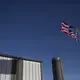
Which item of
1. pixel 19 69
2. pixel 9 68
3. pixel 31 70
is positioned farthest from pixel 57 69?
pixel 9 68

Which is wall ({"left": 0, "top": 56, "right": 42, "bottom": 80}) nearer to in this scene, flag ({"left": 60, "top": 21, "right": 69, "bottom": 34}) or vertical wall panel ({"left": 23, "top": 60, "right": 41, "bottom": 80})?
vertical wall panel ({"left": 23, "top": 60, "right": 41, "bottom": 80})

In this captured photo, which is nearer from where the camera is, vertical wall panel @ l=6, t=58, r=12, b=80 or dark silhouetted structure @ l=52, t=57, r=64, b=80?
vertical wall panel @ l=6, t=58, r=12, b=80

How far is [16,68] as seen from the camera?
26.3 meters

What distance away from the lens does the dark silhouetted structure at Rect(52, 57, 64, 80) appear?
2897 cm

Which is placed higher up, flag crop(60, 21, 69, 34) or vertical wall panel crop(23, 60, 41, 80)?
flag crop(60, 21, 69, 34)

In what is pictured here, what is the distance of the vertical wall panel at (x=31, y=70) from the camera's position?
27.7 meters

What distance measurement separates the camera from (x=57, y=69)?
29250 millimetres

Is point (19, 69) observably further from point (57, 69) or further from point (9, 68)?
point (57, 69)

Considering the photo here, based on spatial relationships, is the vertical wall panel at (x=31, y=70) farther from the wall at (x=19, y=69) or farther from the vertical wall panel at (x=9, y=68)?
the vertical wall panel at (x=9, y=68)

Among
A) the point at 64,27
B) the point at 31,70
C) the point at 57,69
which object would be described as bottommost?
the point at 31,70

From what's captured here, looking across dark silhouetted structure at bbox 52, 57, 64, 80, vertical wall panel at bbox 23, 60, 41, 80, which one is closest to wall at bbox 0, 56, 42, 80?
vertical wall panel at bbox 23, 60, 41, 80

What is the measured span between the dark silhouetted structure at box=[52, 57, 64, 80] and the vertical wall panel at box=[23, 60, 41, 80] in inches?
67.3

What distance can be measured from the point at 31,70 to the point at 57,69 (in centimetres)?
299

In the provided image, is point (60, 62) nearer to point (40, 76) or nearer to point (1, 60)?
point (40, 76)
